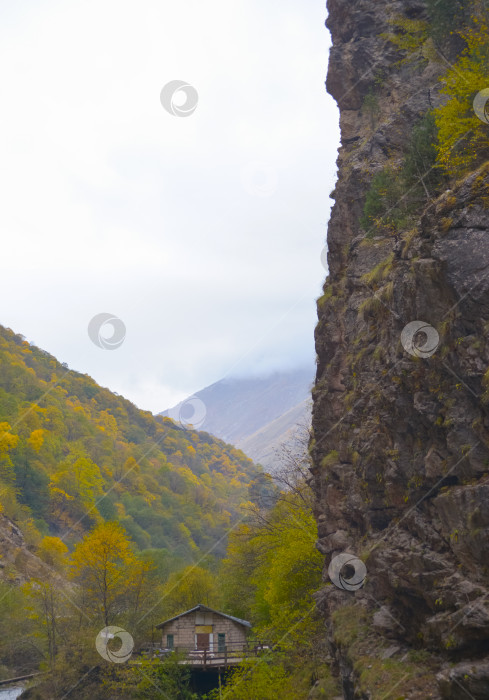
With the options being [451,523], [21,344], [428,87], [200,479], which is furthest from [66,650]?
[21,344]

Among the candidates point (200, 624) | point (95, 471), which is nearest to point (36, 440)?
point (95, 471)

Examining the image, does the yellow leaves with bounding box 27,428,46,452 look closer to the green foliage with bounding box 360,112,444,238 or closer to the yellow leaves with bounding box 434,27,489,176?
the green foliage with bounding box 360,112,444,238

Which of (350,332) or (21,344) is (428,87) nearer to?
(350,332)

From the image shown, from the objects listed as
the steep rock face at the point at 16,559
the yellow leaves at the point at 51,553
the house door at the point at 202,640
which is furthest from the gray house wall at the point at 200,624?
the yellow leaves at the point at 51,553

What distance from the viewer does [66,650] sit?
111 feet

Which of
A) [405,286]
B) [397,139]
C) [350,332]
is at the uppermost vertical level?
[397,139]

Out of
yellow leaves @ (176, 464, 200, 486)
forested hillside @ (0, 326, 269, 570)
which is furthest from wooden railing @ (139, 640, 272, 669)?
yellow leaves @ (176, 464, 200, 486)

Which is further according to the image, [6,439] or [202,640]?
[6,439]

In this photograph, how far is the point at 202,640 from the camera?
128 ft

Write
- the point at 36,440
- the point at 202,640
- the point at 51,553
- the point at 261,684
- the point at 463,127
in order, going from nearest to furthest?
the point at 463,127 → the point at 261,684 → the point at 202,640 → the point at 51,553 → the point at 36,440

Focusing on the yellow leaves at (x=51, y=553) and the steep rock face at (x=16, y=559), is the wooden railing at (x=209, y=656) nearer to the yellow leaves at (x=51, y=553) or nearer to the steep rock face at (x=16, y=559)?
the steep rock face at (x=16, y=559)

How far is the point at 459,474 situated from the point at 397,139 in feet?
62.5

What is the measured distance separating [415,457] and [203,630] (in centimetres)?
2928

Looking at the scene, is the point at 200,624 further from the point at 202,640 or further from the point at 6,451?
the point at 6,451
